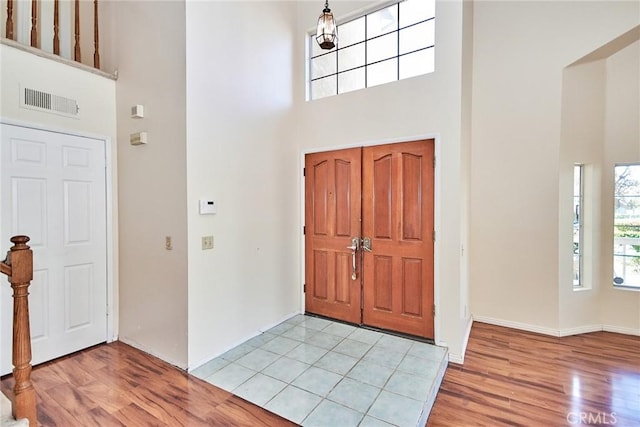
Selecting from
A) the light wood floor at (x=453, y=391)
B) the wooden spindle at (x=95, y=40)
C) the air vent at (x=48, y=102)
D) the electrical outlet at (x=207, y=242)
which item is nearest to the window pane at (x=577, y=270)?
the light wood floor at (x=453, y=391)

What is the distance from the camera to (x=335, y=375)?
2.52 metres

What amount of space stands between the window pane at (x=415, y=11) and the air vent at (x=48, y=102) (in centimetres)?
351

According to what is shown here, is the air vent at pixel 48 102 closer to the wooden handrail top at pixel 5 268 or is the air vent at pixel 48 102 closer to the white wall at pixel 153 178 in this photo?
the white wall at pixel 153 178

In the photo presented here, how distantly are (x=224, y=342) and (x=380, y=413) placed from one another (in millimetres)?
1619

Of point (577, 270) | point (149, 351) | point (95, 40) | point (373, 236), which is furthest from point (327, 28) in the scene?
point (577, 270)

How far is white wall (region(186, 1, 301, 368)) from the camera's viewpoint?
2.66m

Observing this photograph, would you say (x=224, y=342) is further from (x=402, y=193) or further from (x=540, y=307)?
(x=540, y=307)

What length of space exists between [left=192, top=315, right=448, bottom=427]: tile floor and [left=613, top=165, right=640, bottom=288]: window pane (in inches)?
104

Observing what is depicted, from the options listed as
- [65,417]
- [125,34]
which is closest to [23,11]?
[125,34]

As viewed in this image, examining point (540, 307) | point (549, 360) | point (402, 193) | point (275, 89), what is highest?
point (275, 89)

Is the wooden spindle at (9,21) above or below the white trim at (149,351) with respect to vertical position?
above

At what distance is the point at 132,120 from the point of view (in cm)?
298

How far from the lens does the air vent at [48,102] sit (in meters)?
2.59

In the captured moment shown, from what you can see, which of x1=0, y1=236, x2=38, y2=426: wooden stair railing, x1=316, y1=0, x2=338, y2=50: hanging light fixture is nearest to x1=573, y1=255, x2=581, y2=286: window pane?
x1=316, y1=0, x2=338, y2=50: hanging light fixture
